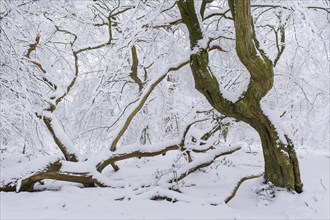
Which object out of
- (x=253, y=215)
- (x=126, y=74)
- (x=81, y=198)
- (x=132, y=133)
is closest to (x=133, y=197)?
(x=81, y=198)

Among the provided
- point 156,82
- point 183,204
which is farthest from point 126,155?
point 183,204

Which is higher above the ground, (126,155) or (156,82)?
(156,82)

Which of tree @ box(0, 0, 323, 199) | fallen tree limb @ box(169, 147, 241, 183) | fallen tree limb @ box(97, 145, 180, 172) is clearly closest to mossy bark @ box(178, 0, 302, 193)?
tree @ box(0, 0, 323, 199)

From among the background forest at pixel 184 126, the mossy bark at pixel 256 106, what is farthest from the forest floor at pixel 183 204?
the mossy bark at pixel 256 106

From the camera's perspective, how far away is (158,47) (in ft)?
28.4

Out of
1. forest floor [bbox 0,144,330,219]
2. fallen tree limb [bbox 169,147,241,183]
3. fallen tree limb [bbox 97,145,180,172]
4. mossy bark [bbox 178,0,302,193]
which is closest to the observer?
forest floor [bbox 0,144,330,219]

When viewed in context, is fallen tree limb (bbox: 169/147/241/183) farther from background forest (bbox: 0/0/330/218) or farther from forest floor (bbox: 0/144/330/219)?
forest floor (bbox: 0/144/330/219)

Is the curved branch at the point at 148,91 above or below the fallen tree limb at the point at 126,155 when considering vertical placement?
above

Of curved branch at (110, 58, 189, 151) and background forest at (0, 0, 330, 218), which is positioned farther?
curved branch at (110, 58, 189, 151)

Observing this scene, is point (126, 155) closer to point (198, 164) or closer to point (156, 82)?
point (198, 164)

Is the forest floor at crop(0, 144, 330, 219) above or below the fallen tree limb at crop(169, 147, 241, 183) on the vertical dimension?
below

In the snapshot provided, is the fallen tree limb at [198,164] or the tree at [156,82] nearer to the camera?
the tree at [156,82]

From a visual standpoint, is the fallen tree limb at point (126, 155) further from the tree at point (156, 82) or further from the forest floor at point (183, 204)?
the forest floor at point (183, 204)

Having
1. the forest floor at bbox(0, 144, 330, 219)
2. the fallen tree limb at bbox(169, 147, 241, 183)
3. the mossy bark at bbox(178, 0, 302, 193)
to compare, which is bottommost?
the forest floor at bbox(0, 144, 330, 219)
